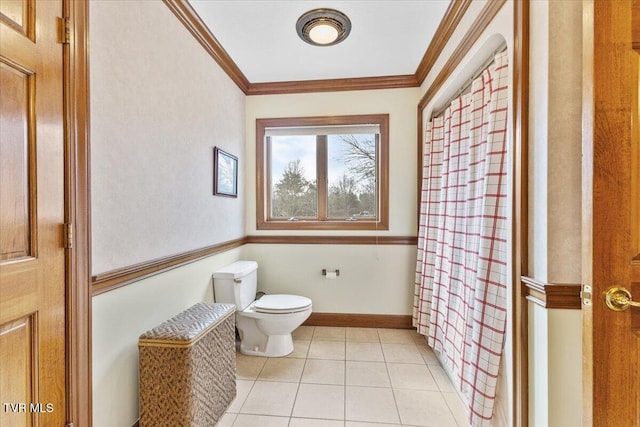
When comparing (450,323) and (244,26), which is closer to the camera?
(450,323)

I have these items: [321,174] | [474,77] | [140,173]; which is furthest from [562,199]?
[321,174]

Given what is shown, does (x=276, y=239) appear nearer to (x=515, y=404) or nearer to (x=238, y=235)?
(x=238, y=235)

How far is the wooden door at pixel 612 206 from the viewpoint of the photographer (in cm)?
84

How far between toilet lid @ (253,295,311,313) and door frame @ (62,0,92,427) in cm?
116

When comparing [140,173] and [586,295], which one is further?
[140,173]

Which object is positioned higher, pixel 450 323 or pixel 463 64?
pixel 463 64

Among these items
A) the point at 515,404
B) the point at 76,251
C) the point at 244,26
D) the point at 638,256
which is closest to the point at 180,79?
the point at 244,26

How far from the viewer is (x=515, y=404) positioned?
1.21 m

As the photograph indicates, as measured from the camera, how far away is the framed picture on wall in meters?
2.23

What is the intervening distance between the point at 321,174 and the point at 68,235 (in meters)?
2.18

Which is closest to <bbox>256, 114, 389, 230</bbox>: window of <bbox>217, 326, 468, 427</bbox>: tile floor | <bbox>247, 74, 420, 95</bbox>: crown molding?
<bbox>247, 74, 420, 95</bbox>: crown molding

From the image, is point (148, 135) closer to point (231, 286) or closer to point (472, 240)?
point (231, 286)

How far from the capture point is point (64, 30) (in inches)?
41.3

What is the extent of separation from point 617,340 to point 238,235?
2.51 m
